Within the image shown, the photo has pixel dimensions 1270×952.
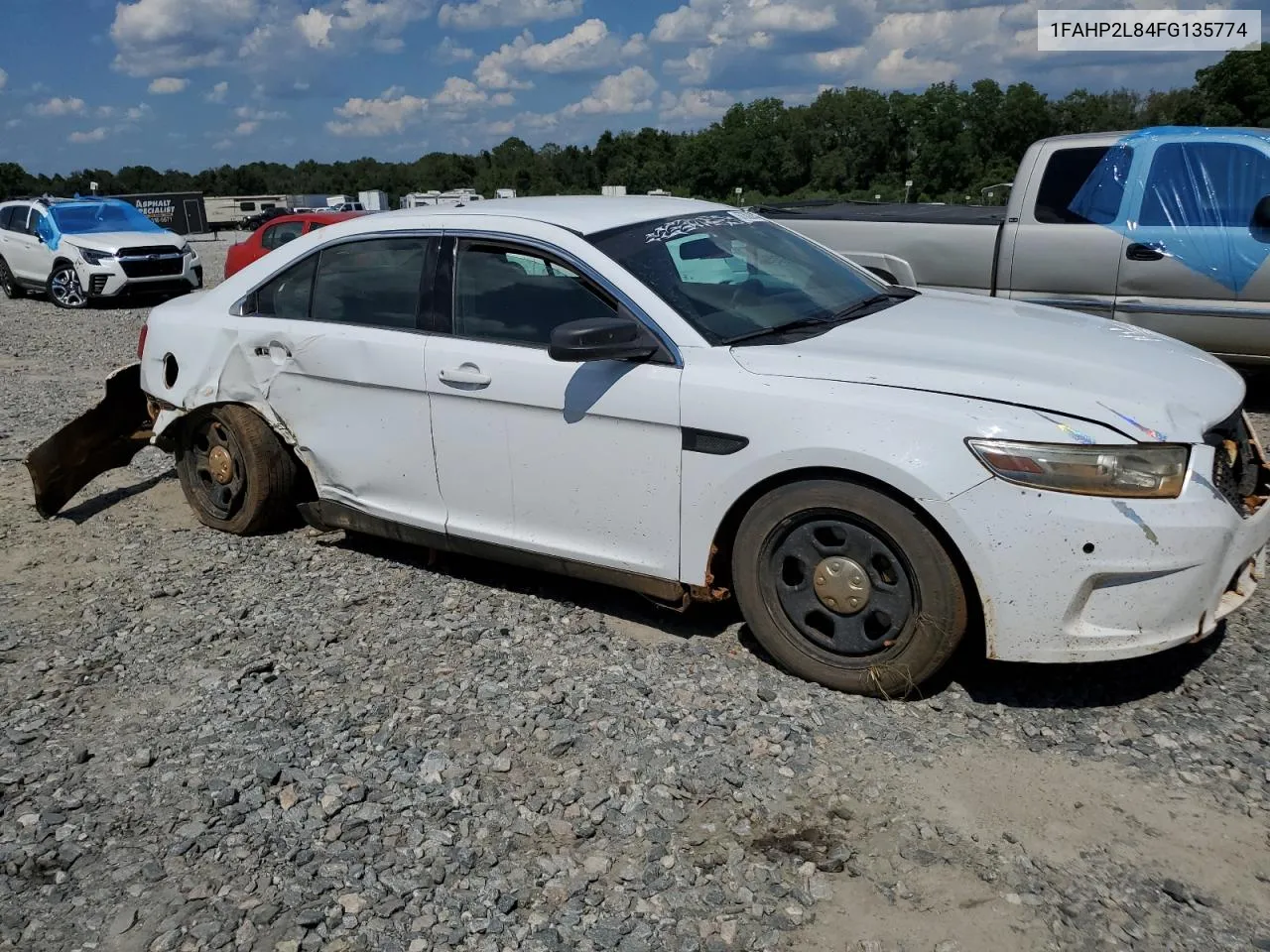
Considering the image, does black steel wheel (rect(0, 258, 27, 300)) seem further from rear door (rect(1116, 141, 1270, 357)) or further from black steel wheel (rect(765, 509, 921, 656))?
black steel wheel (rect(765, 509, 921, 656))

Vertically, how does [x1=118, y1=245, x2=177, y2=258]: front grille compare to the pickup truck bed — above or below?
below

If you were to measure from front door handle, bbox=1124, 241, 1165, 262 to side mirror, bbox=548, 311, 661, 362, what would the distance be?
4.95 metres

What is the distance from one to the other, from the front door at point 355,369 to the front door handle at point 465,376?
0.52ft

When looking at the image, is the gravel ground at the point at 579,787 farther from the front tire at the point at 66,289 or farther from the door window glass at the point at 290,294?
the front tire at the point at 66,289

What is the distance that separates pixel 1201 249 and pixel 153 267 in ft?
51.6

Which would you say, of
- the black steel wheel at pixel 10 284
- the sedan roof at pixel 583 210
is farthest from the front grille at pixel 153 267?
the sedan roof at pixel 583 210

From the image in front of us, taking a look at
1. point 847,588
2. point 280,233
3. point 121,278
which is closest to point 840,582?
point 847,588

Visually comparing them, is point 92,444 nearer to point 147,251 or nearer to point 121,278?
point 121,278

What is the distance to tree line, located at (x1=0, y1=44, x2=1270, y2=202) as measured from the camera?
213ft

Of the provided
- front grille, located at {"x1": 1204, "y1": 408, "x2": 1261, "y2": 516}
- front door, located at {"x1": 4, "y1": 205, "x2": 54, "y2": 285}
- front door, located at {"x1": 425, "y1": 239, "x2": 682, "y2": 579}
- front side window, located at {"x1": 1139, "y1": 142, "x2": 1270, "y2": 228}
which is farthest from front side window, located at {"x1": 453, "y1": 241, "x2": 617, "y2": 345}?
front door, located at {"x1": 4, "y1": 205, "x2": 54, "y2": 285}

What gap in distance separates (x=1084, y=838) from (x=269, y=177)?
152m

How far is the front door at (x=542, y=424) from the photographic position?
12.9 ft

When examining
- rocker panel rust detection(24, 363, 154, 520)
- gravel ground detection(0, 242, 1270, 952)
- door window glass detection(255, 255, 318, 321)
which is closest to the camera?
gravel ground detection(0, 242, 1270, 952)

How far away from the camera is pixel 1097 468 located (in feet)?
10.6
